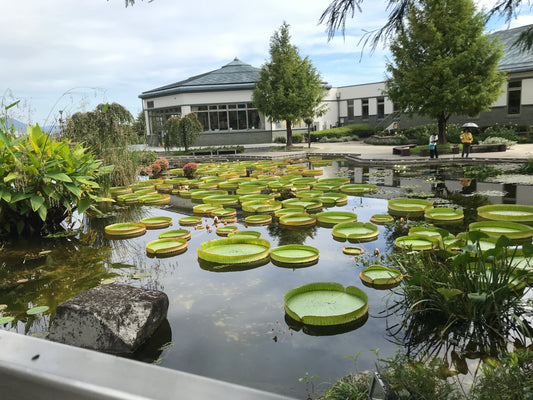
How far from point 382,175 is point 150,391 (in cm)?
1217

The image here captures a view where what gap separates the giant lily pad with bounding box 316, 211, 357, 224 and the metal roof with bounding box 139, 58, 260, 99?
2138 centimetres

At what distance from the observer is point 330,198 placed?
8.26 metres

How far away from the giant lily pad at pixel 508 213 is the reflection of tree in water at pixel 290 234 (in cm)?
287

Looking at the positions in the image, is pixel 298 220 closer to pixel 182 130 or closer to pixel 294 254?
pixel 294 254

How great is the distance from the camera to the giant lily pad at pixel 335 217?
664 cm

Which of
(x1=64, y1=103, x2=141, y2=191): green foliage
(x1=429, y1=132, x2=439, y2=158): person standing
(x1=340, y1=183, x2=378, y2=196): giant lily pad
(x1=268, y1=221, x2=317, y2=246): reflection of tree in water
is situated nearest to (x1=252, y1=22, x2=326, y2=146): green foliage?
(x1=429, y1=132, x2=439, y2=158): person standing

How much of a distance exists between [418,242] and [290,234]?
2039mm

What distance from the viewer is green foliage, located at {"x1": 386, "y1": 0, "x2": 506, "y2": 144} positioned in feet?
52.9

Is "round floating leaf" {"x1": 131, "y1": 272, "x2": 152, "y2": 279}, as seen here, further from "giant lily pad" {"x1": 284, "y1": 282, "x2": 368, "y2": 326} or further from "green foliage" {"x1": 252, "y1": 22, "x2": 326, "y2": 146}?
"green foliage" {"x1": 252, "y1": 22, "x2": 326, "y2": 146}

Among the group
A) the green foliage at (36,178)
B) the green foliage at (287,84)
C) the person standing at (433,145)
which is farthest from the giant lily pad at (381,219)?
the green foliage at (287,84)

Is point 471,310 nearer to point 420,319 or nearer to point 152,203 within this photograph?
point 420,319

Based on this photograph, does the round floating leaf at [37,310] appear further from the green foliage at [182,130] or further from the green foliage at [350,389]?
the green foliage at [182,130]

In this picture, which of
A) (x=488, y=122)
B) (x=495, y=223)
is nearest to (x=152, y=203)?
(x=495, y=223)

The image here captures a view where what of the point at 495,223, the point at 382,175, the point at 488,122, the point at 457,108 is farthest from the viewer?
the point at 488,122
